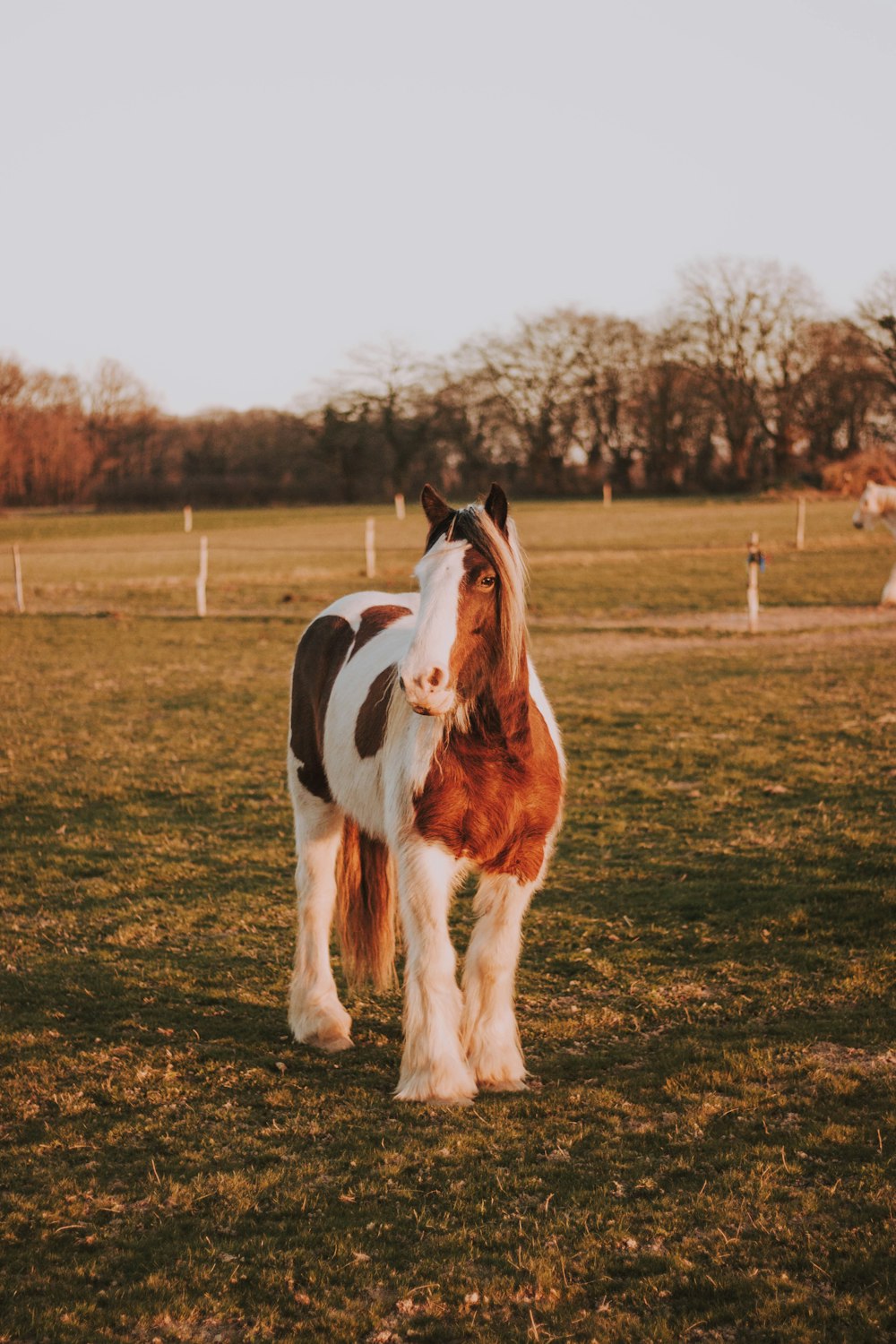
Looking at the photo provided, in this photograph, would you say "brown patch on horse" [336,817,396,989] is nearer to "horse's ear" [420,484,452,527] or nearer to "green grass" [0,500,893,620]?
"horse's ear" [420,484,452,527]

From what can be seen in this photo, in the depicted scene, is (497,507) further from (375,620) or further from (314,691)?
(314,691)

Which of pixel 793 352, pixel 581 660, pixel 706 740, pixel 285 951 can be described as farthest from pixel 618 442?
pixel 285 951

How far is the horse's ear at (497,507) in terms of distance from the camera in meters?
3.81

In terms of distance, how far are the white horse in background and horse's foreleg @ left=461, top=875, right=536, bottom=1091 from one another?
61.3 feet

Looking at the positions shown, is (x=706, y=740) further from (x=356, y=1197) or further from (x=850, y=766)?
(x=356, y=1197)

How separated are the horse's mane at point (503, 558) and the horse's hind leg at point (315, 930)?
1.65 meters

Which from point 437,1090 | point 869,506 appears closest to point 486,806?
point 437,1090

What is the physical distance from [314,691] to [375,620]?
47 centimetres

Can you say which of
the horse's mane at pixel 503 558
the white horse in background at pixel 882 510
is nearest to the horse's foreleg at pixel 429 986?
the horse's mane at pixel 503 558

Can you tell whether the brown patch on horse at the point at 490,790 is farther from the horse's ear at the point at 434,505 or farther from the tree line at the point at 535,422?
the tree line at the point at 535,422

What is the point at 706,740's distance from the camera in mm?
10766

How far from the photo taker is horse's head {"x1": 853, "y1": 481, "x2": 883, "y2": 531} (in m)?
21.2

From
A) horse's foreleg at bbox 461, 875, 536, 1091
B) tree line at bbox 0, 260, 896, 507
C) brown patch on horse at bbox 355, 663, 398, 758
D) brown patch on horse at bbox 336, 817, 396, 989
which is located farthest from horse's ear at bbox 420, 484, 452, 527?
tree line at bbox 0, 260, 896, 507

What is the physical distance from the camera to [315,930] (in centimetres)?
502
